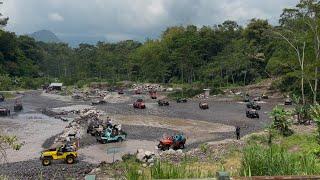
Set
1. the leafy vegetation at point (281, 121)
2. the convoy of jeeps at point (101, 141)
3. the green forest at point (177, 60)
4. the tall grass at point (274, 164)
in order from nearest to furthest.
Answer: the tall grass at point (274, 164) → the convoy of jeeps at point (101, 141) → the leafy vegetation at point (281, 121) → the green forest at point (177, 60)

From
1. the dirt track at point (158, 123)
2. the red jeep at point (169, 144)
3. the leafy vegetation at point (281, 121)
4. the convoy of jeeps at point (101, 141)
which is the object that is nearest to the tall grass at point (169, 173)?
the dirt track at point (158, 123)

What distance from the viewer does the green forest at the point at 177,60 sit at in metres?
99.4

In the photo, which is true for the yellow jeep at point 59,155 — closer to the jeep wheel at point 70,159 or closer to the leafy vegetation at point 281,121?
the jeep wheel at point 70,159

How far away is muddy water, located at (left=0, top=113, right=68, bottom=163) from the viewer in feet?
116

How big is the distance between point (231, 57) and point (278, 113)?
66.7 metres

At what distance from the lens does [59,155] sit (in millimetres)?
31734

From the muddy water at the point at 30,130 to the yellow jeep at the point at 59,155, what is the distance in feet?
9.45

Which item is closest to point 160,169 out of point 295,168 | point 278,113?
point 295,168

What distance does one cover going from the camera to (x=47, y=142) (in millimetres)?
41156

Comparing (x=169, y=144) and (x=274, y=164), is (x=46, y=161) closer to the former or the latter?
(x=169, y=144)

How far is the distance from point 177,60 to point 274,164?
9866cm

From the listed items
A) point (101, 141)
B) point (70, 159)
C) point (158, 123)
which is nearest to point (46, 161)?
point (70, 159)

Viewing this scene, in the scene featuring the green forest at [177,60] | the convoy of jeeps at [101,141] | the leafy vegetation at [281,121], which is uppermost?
the green forest at [177,60]

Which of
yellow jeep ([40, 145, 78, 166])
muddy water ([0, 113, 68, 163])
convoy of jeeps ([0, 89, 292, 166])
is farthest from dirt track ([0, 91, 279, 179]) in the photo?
convoy of jeeps ([0, 89, 292, 166])
